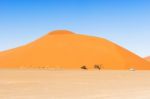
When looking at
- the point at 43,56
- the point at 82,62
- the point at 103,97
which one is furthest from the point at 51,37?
the point at 103,97

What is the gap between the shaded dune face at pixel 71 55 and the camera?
318 ft

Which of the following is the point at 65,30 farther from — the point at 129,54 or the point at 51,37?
the point at 129,54

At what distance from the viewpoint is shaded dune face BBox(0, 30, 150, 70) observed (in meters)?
96.8

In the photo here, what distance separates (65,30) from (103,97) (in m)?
119

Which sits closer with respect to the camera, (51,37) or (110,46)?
(110,46)

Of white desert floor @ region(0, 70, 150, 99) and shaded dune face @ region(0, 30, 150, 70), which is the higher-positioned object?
shaded dune face @ region(0, 30, 150, 70)

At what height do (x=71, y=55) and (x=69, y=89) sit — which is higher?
(x=71, y=55)

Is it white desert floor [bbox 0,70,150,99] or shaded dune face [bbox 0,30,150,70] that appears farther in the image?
shaded dune face [bbox 0,30,150,70]

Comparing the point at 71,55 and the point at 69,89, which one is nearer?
the point at 69,89

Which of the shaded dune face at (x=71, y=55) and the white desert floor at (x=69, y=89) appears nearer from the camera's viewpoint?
the white desert floor at (x=69, y=89)

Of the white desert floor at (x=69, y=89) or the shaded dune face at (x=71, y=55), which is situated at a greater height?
the shaded dune face at (x=71, y=55)

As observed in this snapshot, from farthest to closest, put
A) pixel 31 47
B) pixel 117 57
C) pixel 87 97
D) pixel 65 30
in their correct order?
pixel 65 30 → pixel 31 47 → pixel 117 57 → pixel 87 97

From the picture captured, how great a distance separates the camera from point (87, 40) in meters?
119

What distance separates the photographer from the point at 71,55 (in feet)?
339
